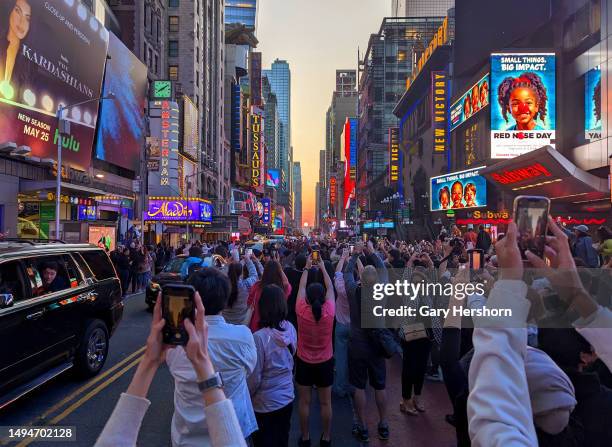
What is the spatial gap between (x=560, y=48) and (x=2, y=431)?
35.9 m

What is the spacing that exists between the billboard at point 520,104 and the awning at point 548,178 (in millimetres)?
2575

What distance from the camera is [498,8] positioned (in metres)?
39.8

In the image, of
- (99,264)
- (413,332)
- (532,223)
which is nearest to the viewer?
(532,223)

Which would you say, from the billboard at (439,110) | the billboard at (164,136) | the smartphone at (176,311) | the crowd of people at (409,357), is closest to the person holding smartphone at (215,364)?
the crowd of people at (409,357)

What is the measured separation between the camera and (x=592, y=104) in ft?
85.5

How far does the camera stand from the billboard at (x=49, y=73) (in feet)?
69.7

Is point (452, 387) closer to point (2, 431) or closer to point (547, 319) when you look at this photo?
point (547, 319)

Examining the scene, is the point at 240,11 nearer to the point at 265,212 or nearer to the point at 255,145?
the point at 255,145

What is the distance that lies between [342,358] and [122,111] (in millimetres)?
34103

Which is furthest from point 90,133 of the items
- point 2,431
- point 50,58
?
point 2,431

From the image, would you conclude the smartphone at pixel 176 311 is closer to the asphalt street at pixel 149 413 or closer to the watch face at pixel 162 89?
the asphalt street at pixel 149 413

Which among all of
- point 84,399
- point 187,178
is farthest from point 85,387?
point 187,178

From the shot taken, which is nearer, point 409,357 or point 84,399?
point 409,357

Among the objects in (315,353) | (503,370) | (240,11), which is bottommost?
(315,353)
